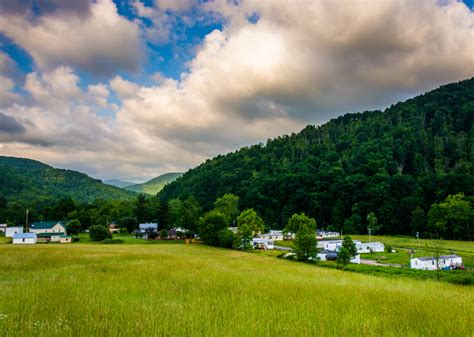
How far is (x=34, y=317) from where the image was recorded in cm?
826

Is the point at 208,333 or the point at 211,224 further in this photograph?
the point at 211,224

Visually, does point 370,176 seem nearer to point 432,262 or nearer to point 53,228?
point 432,262

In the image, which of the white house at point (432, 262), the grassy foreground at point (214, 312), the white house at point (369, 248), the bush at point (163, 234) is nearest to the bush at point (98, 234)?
the bush at point (163, 234)

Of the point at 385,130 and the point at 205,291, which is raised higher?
the point at 385,130

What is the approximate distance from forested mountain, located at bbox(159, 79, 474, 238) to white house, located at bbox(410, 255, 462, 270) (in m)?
51.3

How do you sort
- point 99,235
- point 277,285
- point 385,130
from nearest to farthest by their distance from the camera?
point 277,285 < point 99,235 < point 385,130

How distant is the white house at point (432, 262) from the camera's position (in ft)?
145

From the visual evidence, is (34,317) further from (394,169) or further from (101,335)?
(394,169)

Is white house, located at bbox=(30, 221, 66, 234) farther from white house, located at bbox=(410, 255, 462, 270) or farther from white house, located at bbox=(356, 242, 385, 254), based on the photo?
white house, located at bbox=(410, 255, 462, 270)

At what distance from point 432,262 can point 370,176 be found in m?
92.9

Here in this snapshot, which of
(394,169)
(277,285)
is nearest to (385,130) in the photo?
(394,169)

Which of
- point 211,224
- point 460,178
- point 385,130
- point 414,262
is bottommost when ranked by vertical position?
point 414,262

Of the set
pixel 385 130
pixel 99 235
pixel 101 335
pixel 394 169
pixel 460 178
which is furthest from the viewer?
pixel 385 130

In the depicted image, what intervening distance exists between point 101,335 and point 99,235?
73.0 meters
